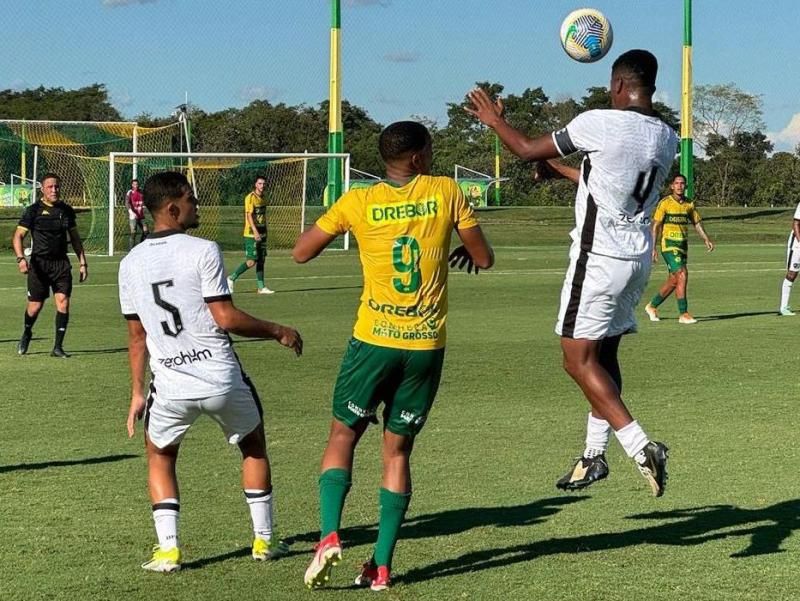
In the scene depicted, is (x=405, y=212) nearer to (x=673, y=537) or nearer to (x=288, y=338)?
(x=288, y=338)

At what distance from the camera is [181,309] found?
6.17 m

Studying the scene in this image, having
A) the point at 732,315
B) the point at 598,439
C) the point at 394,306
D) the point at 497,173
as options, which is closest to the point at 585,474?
the point at 598,439

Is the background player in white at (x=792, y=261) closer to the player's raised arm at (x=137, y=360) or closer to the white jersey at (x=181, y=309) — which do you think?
the player's raised arm at (x=137, y=360)

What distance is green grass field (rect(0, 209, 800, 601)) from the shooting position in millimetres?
6258

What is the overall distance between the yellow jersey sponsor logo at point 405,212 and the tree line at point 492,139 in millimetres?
69222

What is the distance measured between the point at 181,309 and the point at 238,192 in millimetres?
40006

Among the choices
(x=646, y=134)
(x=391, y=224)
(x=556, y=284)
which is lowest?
(x=556, y=284)

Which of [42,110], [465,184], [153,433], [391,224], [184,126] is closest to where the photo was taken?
[391,224]

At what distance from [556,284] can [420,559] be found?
21.6 meters

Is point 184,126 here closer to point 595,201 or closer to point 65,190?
point 65,190

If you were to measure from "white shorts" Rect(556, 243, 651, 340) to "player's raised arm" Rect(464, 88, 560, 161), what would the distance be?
0.56 meters

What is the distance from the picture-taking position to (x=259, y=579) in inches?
246

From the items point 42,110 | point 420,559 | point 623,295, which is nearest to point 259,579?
point 420,559

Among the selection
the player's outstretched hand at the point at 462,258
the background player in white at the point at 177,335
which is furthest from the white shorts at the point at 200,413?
the player's outstretched hand at the point at 462,258
